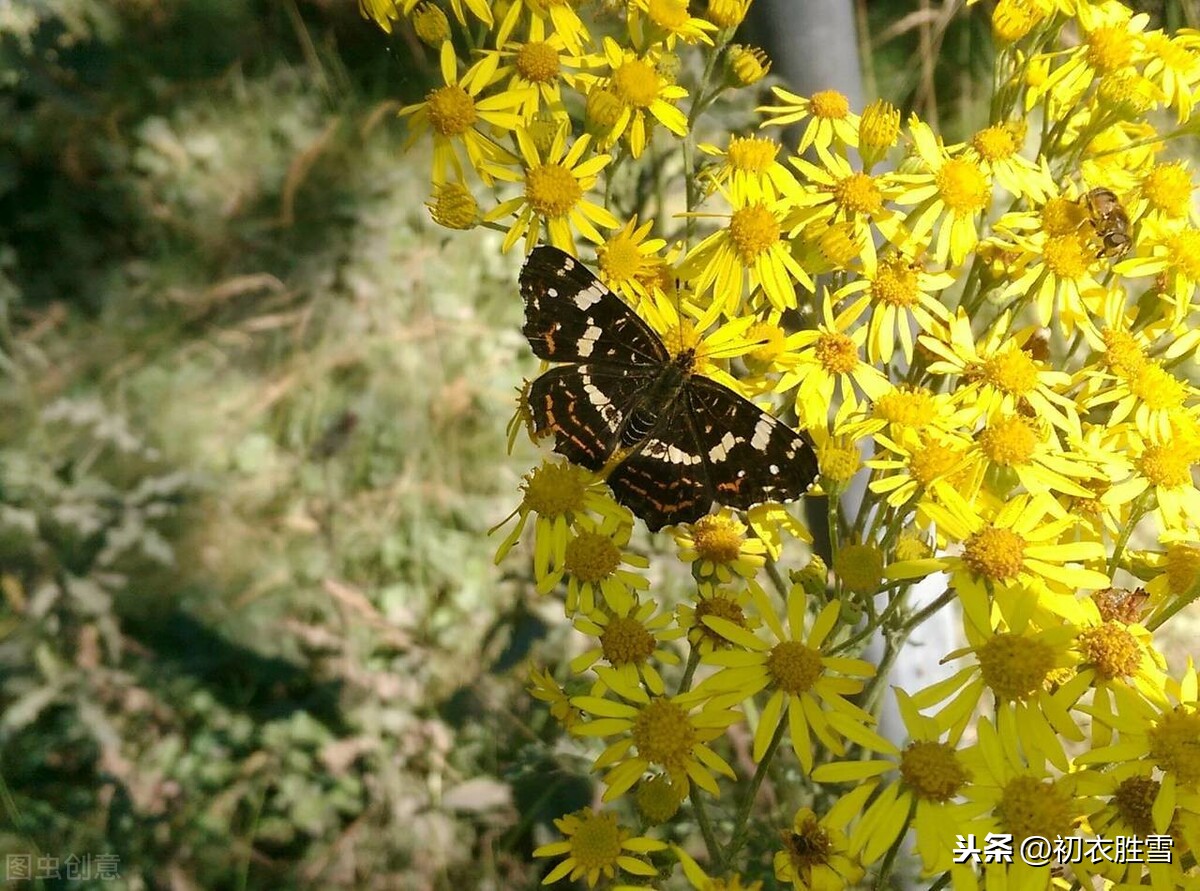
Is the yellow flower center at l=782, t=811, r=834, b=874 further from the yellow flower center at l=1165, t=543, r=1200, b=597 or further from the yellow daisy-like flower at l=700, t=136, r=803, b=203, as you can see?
the yellow daisy-like flower at l=700, t=136, r=803, b=203

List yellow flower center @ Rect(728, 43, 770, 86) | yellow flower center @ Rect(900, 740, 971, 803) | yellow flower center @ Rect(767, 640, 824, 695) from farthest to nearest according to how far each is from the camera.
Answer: yellow flower center @ Rect(728, 43, 770, 86)
yellow flower center @ Rect(767, 640, 824, 695)
yellow flower center @ Rect(900, 740, 971, 803)

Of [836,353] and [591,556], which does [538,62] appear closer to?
[836,353]

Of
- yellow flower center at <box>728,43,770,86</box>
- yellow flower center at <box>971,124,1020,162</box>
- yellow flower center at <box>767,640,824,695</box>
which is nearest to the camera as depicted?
yellow flower center at <box>767,640,824,695</box>

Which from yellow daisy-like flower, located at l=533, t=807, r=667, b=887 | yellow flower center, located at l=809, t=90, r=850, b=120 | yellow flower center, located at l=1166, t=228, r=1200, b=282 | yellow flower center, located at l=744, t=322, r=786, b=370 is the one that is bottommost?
yellow daisy-like flower, located at l=533, t=807, r=667, b=887

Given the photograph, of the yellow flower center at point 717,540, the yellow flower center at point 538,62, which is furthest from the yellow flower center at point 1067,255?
the yellow flower center at point 538,62

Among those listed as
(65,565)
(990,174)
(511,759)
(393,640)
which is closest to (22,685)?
(65,565)

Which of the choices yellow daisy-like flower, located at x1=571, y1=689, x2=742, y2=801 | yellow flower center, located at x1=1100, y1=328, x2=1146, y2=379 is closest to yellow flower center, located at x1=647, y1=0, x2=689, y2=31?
yellow flower center, located at x1=1100, y1=328, x2=1146, y2=379

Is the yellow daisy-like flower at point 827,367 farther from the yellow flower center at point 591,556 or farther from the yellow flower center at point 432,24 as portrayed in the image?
the yellow flower center at point 432,24
